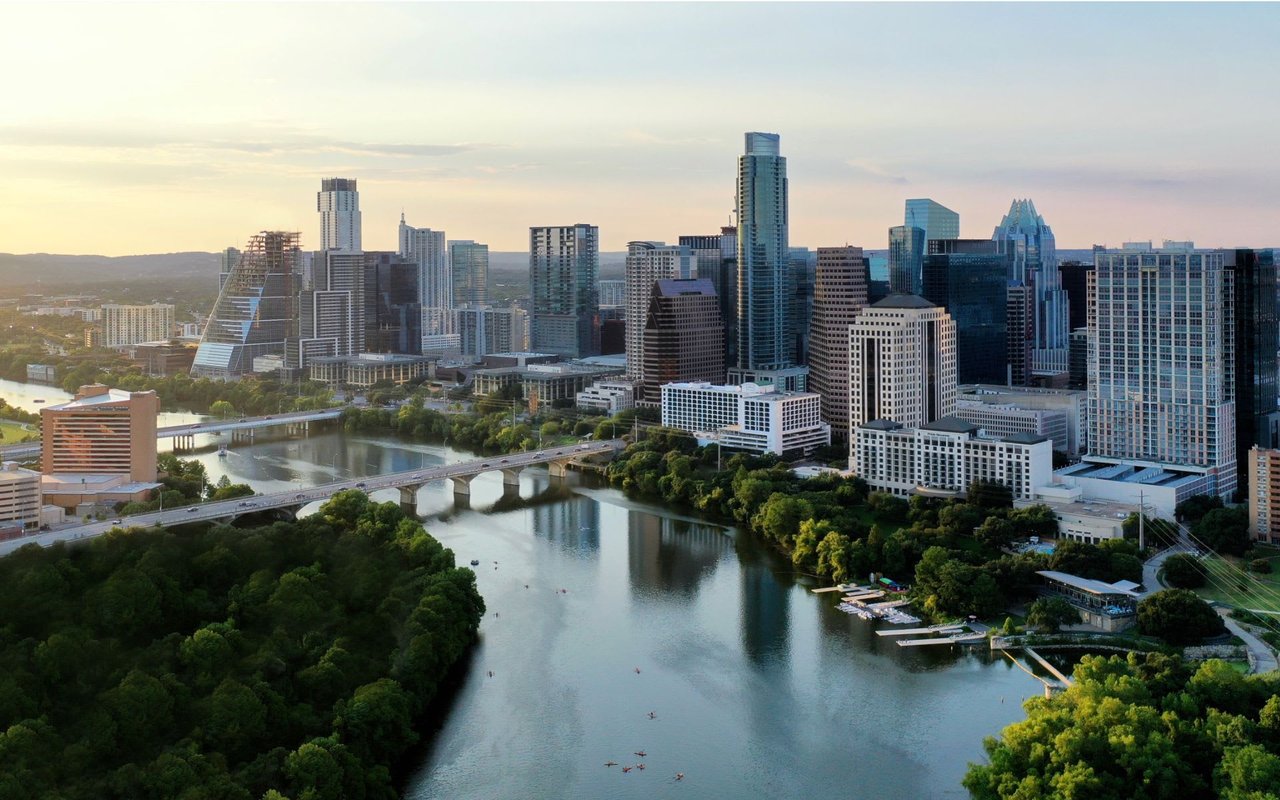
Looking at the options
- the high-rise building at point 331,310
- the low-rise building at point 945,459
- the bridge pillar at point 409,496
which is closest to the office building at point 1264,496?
the low-rise building at point 945,459

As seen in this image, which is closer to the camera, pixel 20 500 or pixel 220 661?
pixel 220 661

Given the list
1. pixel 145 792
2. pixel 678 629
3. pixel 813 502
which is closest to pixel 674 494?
pixel 813 502

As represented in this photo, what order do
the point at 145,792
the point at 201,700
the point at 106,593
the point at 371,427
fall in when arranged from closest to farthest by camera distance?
the point at 145,792, the point at 201,700, the point at 106,593, the point at 371,427

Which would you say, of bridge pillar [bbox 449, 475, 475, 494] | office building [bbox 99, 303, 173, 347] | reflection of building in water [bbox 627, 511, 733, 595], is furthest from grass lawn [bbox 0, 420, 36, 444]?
office building [bbox 99, 303, 173, 347]

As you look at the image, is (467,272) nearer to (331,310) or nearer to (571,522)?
(331,310)

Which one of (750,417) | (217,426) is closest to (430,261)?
(217,426)

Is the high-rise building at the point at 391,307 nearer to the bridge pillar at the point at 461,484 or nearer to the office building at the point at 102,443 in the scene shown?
the bridge pillar at the point at 461,484

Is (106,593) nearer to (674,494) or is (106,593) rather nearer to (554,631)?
(554,631)

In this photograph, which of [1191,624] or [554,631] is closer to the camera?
[1191,624]
